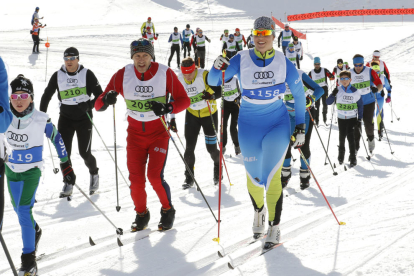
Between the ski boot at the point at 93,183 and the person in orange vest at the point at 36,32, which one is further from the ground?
the person in orange vest at the point at 36,32

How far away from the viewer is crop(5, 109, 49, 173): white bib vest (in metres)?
4.21

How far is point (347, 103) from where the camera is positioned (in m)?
8.35

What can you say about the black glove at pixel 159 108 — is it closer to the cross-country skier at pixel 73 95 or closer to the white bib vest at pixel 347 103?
the cross-country skier at pixel 73 95

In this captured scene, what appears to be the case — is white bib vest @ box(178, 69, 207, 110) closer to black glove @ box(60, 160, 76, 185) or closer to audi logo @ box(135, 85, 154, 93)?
audi logo @ box(135, 85, 154, 93)

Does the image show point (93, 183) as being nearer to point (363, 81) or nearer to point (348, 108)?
point (348, 108)

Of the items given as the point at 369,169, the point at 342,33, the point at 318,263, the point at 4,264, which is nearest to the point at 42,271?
the point at 4,264

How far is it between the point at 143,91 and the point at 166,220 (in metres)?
1.43

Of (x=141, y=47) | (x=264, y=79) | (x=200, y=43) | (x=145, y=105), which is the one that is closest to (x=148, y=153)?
(x=145, y=105)

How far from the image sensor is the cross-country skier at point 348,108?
27.3ft

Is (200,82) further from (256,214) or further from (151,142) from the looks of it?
(256,214)

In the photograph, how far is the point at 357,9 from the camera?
38781mm

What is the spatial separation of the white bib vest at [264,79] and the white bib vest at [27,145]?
2004 mm

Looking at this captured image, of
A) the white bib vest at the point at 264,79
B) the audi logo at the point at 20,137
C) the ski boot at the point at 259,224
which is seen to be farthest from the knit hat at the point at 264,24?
the audi logo at the point at 20,137

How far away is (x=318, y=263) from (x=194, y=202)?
2.82m
